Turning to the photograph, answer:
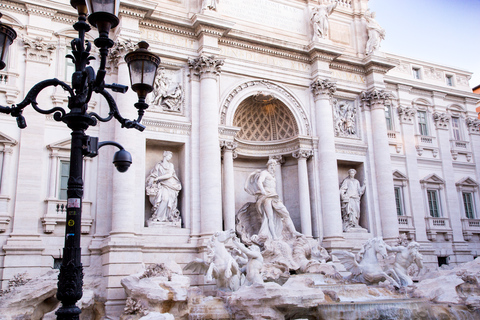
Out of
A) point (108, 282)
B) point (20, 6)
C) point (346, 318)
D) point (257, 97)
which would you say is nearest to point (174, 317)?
point (108, 282)

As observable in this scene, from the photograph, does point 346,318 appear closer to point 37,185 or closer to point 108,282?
point 108,282

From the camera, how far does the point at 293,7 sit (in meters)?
21.5

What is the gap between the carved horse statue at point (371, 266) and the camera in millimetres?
15602

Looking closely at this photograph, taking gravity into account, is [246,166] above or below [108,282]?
above

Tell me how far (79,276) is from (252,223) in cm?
1321

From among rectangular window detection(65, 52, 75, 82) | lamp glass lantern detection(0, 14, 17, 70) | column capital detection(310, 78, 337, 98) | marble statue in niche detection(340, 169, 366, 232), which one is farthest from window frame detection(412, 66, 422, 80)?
lamp glass lantern detection(0, 14, 17, 70)

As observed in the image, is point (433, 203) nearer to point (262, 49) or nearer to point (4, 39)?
point (262, 49)

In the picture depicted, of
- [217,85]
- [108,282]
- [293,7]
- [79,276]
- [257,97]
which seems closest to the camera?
[79,276]

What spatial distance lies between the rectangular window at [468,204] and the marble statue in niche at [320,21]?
11.7m

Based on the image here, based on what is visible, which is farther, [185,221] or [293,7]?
[293,7]

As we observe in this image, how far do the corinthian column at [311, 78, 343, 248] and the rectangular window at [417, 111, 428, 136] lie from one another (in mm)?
6640

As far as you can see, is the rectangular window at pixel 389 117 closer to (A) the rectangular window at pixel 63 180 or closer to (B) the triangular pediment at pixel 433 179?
(B) the triangular pediment at pixel 433 179

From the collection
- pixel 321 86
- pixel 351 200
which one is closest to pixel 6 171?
pixel 321 86

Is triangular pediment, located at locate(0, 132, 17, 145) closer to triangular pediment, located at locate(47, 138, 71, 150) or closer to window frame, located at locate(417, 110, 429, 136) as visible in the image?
triangular pediment, located at locate(47, 138, 71, 150)
